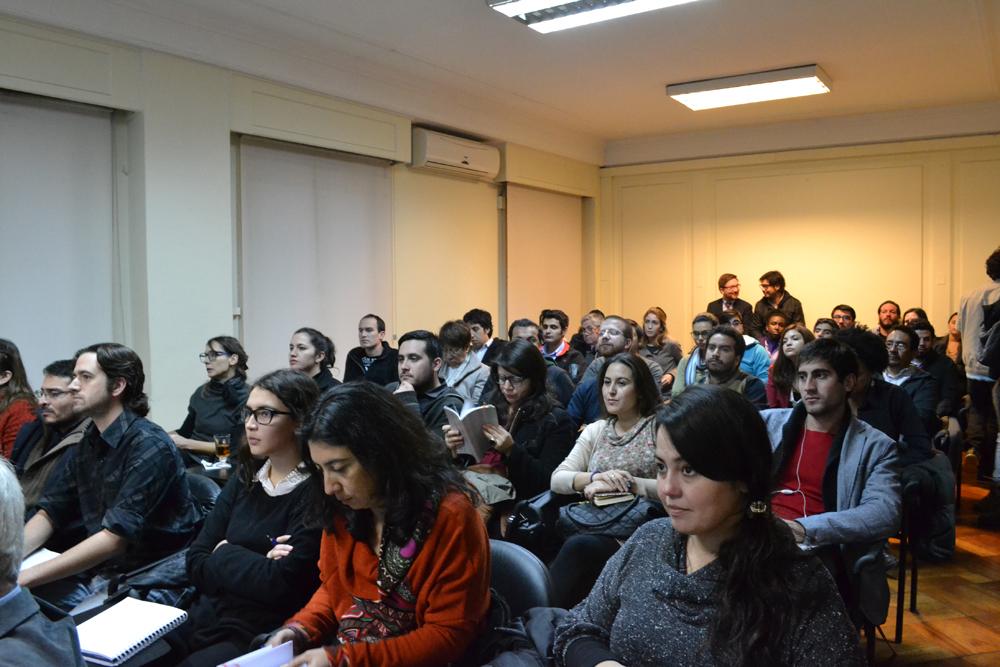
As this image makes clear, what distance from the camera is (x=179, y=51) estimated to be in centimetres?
485

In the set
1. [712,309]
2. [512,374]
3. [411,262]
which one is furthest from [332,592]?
[712,309]

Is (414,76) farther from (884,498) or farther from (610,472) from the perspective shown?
(884,498)

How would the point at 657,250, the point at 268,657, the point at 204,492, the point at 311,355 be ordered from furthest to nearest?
the point at 657,250 → the point at 311,355 → the point at 204,492 → the point at 268,657

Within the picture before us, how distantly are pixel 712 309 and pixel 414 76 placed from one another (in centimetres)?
399

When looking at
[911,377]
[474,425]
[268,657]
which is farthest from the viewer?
[911,377]

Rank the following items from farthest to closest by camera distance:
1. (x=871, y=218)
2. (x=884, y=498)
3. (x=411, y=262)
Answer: (x=871, y=218)
(x=411, y=262)
(x=884, y=498)

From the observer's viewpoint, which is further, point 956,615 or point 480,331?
point 480,331

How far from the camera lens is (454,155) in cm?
709

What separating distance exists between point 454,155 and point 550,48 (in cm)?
161

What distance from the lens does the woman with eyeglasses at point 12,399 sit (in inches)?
134

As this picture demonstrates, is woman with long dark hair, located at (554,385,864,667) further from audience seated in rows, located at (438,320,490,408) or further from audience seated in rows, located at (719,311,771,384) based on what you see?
audience seated in rows, located at (719,311,771,384)

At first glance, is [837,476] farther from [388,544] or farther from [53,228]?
[53,228]

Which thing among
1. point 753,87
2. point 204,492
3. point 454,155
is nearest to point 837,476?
point 204,492

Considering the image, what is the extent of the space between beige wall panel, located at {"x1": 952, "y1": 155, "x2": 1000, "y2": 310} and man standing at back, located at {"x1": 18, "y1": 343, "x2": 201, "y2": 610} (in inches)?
305
